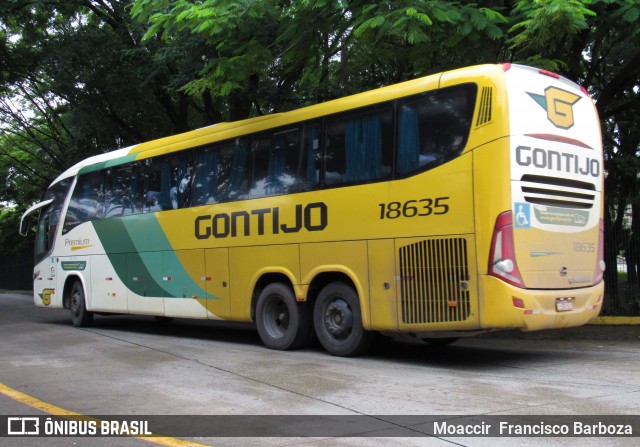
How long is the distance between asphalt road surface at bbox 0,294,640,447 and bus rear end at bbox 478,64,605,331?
0.88 m

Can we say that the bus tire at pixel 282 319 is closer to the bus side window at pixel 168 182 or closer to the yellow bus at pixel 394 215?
the yellow bus at pixel 394 215

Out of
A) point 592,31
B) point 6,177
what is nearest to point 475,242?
point 592,31

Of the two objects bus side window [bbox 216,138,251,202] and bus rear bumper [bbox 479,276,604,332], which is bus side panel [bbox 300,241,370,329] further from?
bus side window [bbox 216,138,251,202]

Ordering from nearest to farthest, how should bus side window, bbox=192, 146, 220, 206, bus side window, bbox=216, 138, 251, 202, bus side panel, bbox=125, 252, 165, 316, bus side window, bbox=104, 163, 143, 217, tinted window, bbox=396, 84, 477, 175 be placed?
tinted window, bbox=396, 84, 477, 175 → bus side window, bbox=216, 138, 251, 202 → bus side window, bbox=192, 146, 220, 206 → bus side panel, bbox=125, 252, 165, 316 → bus side window, bbox=104, 163, 143, 217

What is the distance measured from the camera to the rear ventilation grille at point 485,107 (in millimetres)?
7691

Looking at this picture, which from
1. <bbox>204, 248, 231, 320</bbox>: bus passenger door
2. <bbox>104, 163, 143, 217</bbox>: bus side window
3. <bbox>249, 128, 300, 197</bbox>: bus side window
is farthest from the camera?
<bbox>104, 163, 143, 217</bbox>: bus side window

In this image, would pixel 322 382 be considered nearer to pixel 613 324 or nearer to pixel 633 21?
pixel 633 21

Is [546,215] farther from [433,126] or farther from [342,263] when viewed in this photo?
[342,263]

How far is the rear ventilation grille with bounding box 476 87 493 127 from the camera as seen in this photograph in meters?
7.69

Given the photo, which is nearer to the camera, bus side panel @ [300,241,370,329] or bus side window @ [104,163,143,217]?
bus side panel @ [300,241,370,329]

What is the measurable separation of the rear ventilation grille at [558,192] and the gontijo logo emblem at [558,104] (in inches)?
30.9

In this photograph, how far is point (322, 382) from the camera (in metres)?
7.34

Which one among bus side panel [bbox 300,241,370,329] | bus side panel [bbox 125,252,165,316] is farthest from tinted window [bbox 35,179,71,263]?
bus side panel [bbox 300,241,370,329]

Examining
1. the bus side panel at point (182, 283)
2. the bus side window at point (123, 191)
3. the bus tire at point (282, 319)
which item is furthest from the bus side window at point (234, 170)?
the bus side window at point (123, 191)
